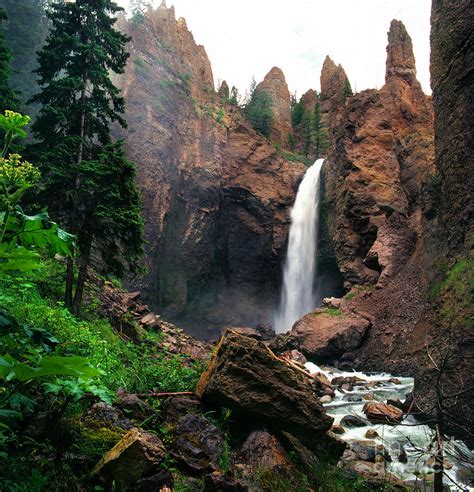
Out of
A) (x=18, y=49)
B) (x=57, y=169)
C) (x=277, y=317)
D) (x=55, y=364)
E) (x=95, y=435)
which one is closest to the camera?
(x=55, y=364)

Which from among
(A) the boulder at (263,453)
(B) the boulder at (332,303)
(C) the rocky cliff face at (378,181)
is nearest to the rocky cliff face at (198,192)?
(C) the rocky cliff face at (378,181)

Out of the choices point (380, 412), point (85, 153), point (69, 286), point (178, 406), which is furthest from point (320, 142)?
point (178, 406)

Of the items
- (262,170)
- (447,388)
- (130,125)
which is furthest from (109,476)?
(262,170)

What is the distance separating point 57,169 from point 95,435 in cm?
677

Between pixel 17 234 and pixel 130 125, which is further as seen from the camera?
pixel 130 125

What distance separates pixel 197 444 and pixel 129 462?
145 cm

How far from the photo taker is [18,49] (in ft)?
93.9

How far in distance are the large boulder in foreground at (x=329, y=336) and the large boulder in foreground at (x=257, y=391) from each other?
14.5 meters

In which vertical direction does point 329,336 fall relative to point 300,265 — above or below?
below

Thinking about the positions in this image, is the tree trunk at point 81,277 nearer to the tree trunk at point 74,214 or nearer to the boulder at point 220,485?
the tree trunk at point 74,214

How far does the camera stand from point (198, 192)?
3170 cm

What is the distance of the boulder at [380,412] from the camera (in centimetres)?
967

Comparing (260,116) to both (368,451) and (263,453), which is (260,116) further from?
(263,453)

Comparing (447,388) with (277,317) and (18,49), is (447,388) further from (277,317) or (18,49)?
(18,49)
